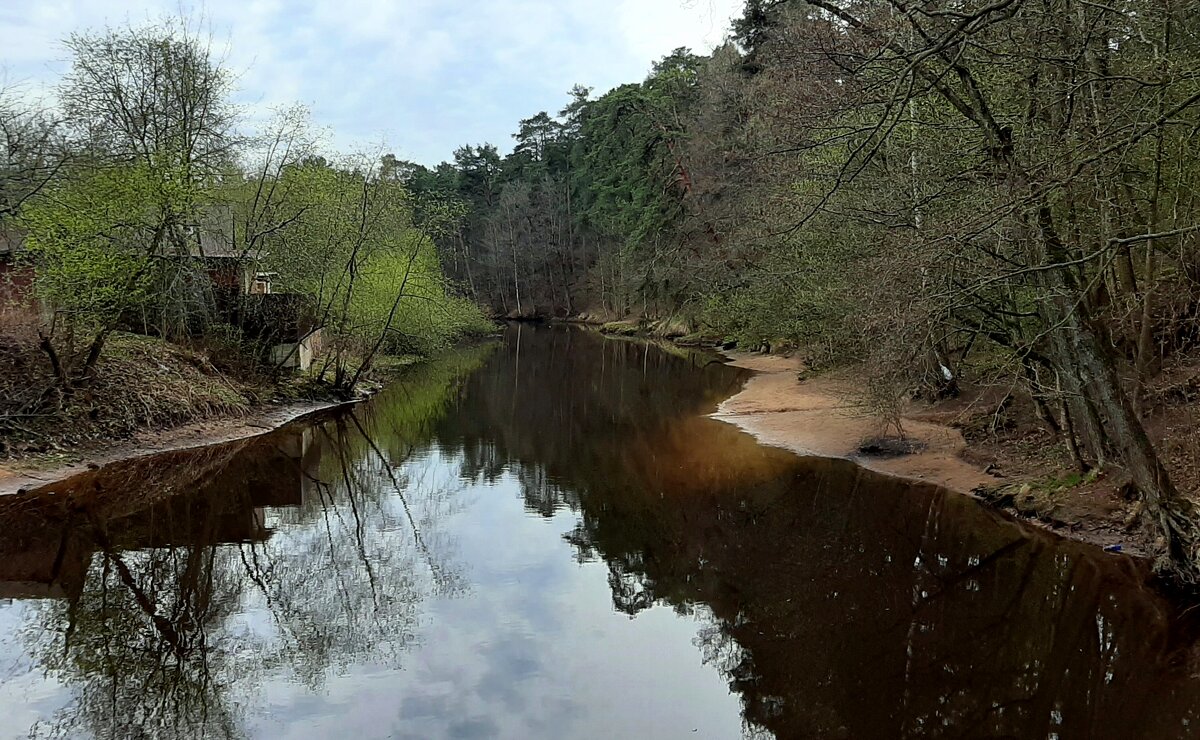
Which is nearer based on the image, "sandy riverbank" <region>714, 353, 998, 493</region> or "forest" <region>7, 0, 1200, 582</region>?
"forest" <region>7, 0, 1200, 582</region>

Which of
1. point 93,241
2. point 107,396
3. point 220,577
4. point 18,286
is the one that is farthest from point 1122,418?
point 18,286

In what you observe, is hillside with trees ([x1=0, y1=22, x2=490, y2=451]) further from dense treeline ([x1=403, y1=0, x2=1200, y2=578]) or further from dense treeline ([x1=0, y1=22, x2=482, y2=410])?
dense treeline ([x1=403, y1=0, x2=1200, y2=578])

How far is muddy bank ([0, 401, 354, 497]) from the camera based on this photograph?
42.2 ft

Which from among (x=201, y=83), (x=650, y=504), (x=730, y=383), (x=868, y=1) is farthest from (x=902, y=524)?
(x=201, y=83)

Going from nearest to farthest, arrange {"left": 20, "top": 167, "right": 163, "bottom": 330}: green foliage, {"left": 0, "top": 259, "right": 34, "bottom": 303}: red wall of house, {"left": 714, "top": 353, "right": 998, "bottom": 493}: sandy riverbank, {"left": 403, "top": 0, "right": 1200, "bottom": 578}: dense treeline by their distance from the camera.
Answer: {"left": 403, "top": 0, "right": 1200, "bottom": 578}: dense treeline → {"left": 20, "top": 167, "right": 163, "bottom": 330}: green foliage → {"left": 714, "top": 353, "right": 998, "bottom": 493}: sandy riverbank → {"left": 0, "top": 259, "right": 34, "bottom": 303}: red wall of house

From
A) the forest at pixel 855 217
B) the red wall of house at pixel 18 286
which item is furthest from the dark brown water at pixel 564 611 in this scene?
the red wall of house at pixel 18 286

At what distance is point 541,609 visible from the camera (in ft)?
29.0

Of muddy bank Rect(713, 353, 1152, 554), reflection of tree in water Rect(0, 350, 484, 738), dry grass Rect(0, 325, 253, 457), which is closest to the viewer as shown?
reflection of tree in water Rect(0, 350, 484, 738)

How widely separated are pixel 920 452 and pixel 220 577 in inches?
497

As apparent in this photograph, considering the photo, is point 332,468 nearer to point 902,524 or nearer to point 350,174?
point 902,524

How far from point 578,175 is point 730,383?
40.5 m

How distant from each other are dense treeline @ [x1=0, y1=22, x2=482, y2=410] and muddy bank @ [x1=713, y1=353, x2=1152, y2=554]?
38.8 ft

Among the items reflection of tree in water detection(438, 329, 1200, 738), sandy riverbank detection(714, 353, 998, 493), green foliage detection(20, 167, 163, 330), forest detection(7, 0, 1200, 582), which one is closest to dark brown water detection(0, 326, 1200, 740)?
reflection of tree in water detection(438, 329, 1200, 738)

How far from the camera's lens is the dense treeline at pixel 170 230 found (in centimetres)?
1472
